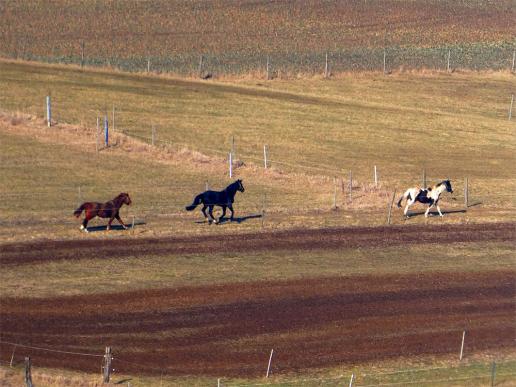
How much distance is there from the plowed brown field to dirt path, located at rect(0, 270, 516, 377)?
0.09 feet

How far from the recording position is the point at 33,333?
28.4 meters

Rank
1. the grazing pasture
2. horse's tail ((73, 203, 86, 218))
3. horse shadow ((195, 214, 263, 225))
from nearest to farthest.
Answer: the grazing pasture < horse's tail ((73, 203, 86, 218)) < horse shadow ((195, 214, 263, 225))

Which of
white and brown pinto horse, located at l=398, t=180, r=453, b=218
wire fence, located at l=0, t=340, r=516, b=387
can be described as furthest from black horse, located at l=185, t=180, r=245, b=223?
wire fence, located at l=0, t=340, r=516, b=387

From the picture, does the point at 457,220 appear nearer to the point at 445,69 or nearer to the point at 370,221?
the point at 370,221

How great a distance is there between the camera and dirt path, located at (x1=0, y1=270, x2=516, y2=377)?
2720cm

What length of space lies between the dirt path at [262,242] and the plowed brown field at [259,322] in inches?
5.1

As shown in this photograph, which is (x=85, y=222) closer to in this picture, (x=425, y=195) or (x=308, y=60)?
(x=425, y=195)

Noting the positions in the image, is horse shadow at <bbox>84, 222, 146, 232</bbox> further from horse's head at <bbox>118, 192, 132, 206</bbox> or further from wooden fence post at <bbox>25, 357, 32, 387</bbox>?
wooden fence post at <bbox>25, 357, 32, 387</bbox>

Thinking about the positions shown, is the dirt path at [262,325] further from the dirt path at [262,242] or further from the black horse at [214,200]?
the black horse at [214,200]

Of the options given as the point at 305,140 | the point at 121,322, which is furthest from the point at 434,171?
the point at 121,322

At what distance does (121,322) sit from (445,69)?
5705cm

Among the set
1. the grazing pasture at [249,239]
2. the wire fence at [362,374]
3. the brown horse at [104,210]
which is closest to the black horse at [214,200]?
the grazing pasture at [249,239]

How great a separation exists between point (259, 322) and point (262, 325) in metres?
0.27

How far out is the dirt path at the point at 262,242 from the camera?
3581 centimetres
